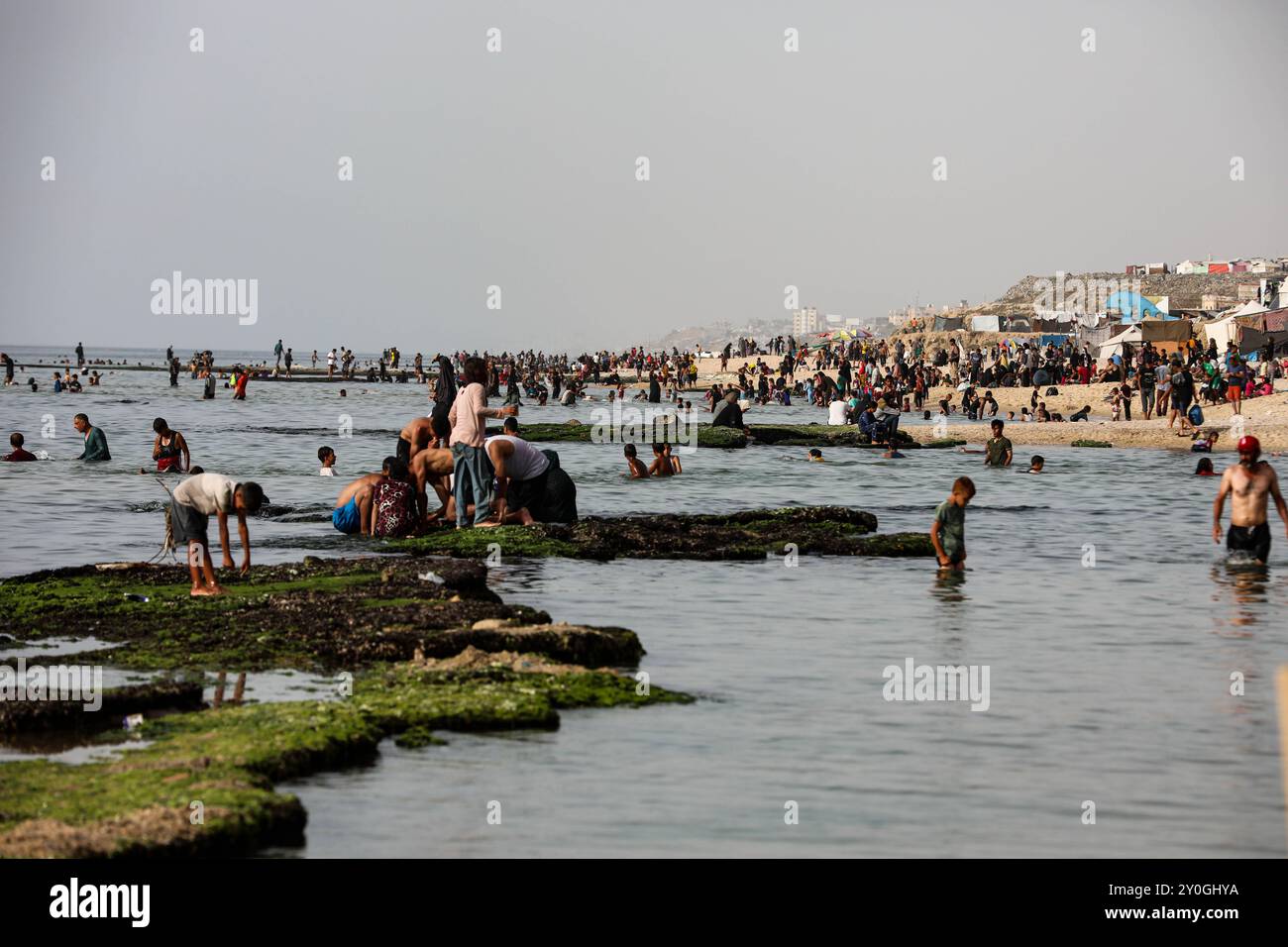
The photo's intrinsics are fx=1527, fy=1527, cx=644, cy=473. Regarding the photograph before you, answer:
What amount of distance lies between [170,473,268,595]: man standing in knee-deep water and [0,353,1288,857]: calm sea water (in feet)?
11.4

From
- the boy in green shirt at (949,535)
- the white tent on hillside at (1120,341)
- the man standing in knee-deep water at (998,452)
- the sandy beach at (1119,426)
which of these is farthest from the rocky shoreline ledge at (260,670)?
the white tent on hillside at (1120,341)

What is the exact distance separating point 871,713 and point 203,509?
281 inches

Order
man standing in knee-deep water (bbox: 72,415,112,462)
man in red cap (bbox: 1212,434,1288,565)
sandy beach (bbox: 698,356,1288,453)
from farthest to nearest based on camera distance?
sandy beach (bbox: 698,356,1288,453) < man standing in knee-deep water (bbox: 72,415,112,462) < man in red cap (bbox: 1212,434,1288,565)

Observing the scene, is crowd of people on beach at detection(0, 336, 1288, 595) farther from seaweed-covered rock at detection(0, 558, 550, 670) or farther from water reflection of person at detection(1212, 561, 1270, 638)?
seaweed-covered rock at detection(0, 558, 550, 670)

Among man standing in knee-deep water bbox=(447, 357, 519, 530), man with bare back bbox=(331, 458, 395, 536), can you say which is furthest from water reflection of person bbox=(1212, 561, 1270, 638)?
man with bare back bbox=(331, 458, 395, 536)

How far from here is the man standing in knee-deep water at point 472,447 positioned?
20.5 meters

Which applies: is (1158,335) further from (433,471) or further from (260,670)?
(260,670)

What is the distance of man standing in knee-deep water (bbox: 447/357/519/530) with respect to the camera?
20500 mm

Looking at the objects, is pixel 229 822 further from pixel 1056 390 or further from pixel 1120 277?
pixel 1120 277

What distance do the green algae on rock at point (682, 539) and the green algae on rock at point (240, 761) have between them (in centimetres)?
788

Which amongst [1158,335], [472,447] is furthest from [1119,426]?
[472,447]

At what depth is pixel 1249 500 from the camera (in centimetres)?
1983

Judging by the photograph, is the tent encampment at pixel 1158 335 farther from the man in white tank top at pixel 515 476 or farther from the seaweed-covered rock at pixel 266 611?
the seaweed-covered rock at pixel 266 611
